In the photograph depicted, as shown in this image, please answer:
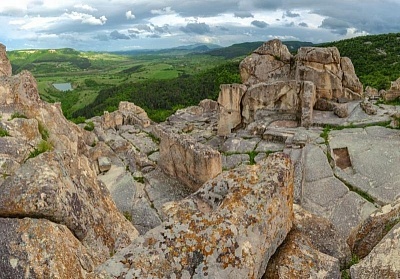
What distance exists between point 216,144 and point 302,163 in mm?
10011

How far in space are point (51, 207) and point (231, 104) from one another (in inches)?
1098

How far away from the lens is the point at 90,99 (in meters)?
149

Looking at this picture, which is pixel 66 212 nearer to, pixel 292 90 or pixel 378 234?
pixel 378 234

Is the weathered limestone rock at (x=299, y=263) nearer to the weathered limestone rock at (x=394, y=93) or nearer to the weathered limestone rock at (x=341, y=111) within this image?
the weathered limestone rock at (x=341, y=111)

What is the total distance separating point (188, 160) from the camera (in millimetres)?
17000

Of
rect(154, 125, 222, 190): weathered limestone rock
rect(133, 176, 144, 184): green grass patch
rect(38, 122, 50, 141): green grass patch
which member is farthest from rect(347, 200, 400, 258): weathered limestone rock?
rect(133, 176, 144, 184): green grass patch

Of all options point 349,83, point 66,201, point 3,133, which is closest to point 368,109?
point 349,83

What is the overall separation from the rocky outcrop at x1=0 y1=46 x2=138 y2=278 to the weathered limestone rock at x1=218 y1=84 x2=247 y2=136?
23.3 m

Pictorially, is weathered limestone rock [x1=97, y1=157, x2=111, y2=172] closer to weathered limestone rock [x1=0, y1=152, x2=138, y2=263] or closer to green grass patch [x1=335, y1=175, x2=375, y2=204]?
weathered limestone rock [x1=0, y1=152, x2=138, y2=263]

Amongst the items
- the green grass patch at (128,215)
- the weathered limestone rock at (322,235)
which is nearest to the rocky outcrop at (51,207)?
the weathered limestone rock at (322,235)

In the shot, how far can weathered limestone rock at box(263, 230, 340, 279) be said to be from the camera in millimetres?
6184

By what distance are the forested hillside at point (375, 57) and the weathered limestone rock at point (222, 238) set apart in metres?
54.8

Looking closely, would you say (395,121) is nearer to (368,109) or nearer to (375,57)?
(368,109)

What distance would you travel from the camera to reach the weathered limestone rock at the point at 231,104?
32384mm
